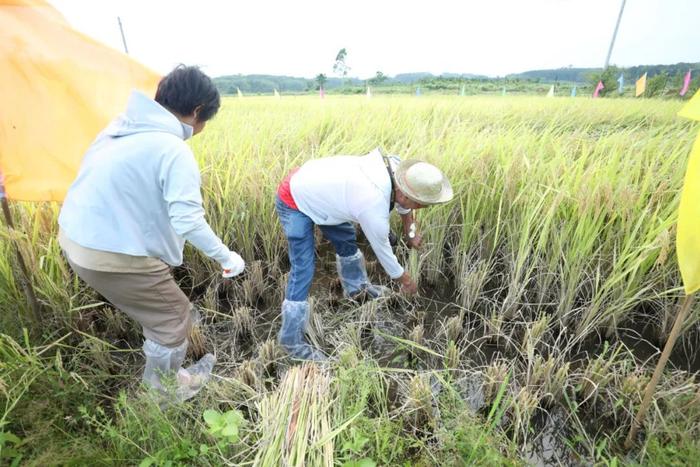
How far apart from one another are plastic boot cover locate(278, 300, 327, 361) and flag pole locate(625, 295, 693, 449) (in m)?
1.25

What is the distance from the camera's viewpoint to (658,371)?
3.57ft

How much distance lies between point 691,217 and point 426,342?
1177mm

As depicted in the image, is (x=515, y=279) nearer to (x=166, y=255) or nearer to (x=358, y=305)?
(x=358, y=305)

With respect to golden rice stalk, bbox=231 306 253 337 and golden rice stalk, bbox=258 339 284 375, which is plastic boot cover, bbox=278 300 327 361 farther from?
golden rice stalk, bbox=231 306 253 337

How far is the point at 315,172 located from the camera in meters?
1.73

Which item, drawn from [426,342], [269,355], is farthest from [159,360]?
[426,342]

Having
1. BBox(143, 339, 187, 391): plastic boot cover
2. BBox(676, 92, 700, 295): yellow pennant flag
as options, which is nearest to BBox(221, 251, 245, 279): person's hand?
BBox(143, 339, 187, 391): plastic boot cover

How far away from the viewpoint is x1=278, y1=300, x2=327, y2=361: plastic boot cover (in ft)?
5.76

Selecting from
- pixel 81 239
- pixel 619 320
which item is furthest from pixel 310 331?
pixel 619 320

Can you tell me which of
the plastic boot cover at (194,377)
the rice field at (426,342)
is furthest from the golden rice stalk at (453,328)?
the plastic boot cover at (194,377)

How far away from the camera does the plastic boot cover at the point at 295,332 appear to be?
1757 mm

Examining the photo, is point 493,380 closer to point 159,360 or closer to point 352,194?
point 352,194

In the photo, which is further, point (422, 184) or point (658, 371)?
point (422, 184)

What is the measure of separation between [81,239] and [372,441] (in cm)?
125
